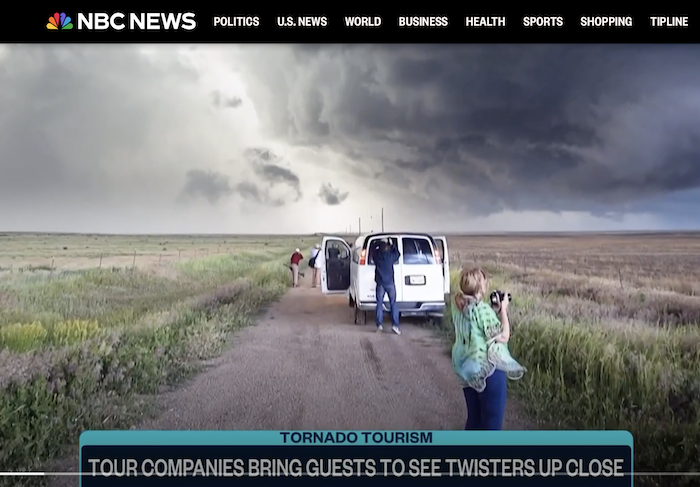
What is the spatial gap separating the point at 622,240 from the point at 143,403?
2759 mm

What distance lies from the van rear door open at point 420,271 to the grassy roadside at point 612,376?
0.92 feet

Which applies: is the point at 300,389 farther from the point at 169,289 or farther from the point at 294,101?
the point at 294,101

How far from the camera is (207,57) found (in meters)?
2.36

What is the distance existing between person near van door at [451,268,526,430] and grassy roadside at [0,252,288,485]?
1.47 metres

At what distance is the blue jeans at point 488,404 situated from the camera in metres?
1.94

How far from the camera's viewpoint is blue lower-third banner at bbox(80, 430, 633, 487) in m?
1.92

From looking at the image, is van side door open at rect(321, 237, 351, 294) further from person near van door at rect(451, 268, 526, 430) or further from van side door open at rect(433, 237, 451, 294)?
person near van door at rect(451, 268, 526, 430)
